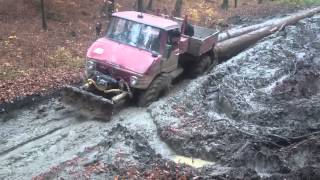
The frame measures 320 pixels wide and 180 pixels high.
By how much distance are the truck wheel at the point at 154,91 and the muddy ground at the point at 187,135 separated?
309mm

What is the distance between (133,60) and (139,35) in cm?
94

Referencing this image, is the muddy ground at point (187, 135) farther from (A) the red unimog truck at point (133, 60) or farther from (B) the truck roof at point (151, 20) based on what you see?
(B) the truck roof at point (151, 20)

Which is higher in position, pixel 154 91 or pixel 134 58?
pixel 134 58

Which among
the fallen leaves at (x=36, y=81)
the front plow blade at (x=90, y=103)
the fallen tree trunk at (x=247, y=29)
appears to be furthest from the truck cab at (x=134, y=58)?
the fallen tree trunk at (x=247, y=29)

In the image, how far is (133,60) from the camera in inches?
522

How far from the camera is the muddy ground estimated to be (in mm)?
9891

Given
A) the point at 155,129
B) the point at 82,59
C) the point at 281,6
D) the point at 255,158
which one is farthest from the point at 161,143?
the point at 281,6

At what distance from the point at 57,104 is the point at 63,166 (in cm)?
405

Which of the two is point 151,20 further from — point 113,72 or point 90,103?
point 90,103

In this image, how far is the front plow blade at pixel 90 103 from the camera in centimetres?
1244

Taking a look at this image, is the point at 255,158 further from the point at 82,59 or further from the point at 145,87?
the point at 82,59

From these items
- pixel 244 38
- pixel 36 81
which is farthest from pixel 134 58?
pixel 244 38

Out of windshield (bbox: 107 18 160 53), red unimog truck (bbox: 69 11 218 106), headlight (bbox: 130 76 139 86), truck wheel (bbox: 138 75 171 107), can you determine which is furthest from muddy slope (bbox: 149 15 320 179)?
windshield (bbox: 107 18 160 53)

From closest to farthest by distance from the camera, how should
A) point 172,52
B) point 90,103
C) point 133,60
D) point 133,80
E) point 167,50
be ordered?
point 90,103 → point 133,80 → point 133,60 → point 167,50 → point 172,52
